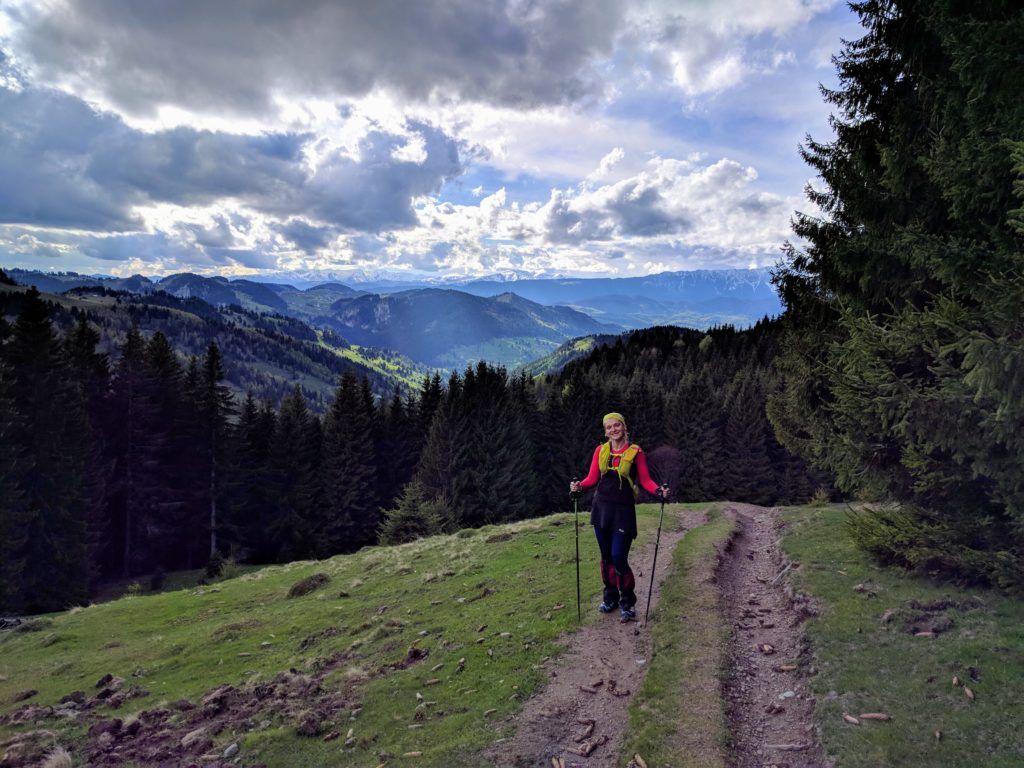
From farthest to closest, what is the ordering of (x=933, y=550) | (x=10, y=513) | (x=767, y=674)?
(x=10, y=513) < (x=933, y=550) < (x=767, y=674)

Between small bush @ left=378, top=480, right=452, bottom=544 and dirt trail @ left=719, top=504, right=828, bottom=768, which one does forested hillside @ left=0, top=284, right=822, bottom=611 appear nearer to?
small bush @ left=378, top=480, right=452, bottom=544

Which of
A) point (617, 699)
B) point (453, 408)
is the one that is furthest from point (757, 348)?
point (617, 699)

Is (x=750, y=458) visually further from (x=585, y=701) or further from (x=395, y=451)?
(x=585, y=701)

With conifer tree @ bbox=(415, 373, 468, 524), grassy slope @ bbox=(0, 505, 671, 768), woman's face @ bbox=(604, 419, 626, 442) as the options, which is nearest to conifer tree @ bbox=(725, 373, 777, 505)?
conifer tree @ bbox=(415, 373, 468, 524)

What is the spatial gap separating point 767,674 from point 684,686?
5.93 feet

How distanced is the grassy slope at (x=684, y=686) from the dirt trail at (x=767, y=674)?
25 cm

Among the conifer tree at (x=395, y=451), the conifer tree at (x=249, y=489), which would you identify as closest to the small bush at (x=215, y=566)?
the conifer tree at (x=249, y=489)

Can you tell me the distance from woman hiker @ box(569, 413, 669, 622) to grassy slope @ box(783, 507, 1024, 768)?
11.6ft

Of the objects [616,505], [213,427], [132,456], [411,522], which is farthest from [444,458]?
[616,505]

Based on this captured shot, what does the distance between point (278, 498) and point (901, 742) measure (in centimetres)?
5469

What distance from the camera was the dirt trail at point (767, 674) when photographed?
6645 mm

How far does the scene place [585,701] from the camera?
26.4ft

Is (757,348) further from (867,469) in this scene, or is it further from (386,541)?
(867,469)

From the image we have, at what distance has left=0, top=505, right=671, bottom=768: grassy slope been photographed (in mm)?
8188
